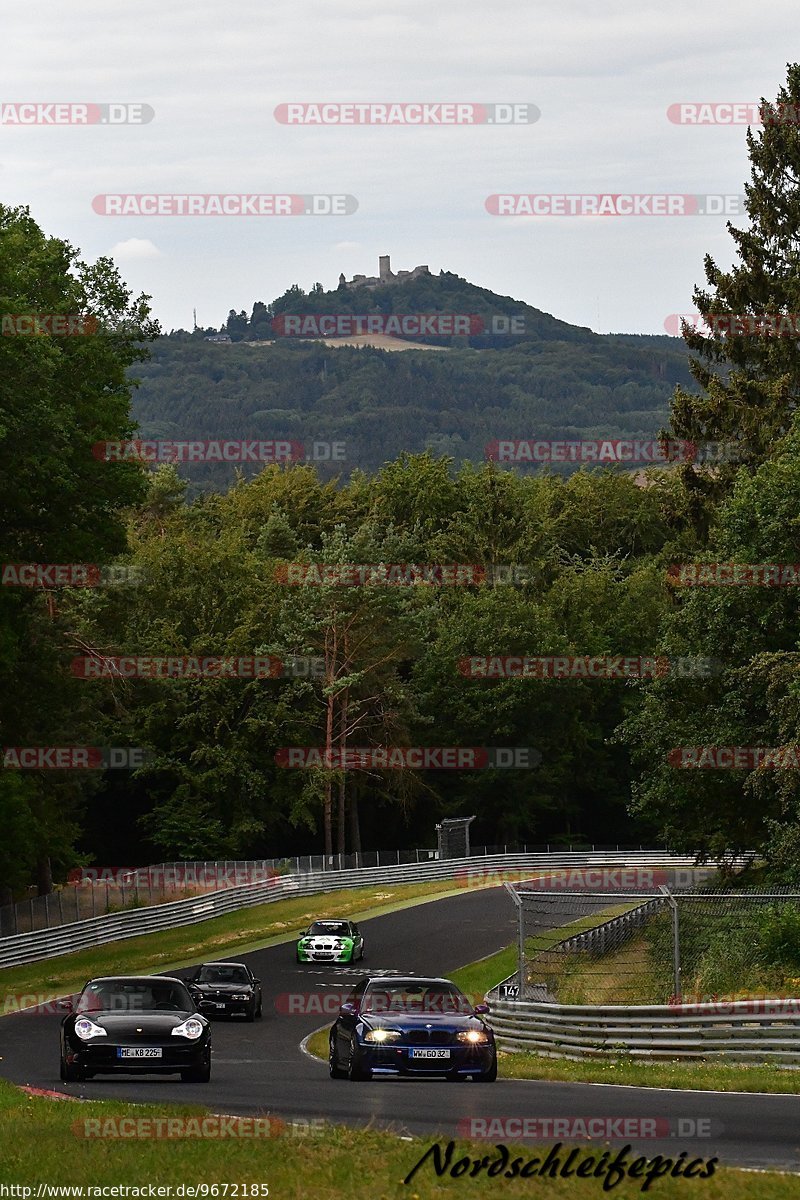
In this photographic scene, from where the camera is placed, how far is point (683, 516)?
180 ft

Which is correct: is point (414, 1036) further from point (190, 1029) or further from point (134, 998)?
point (134, 998)

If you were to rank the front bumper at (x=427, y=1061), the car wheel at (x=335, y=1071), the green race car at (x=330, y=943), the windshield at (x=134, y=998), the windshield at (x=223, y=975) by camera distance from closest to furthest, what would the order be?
the front bumper at (x=427, y=1061) → the windshield at (x=134, y=998) → the car wheel at (x=335, y=1071) → the windshield at (x=223, y=975) → the green race car at (x=330, y=943)

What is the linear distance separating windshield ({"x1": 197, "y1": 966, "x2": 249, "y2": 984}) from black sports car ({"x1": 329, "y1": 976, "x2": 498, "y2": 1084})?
535 inches

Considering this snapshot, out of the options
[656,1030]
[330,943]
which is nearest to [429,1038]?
[656,1030]

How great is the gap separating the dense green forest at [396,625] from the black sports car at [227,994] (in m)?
12.0

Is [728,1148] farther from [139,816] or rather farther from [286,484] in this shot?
[286,484]

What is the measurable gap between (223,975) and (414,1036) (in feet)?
49.8

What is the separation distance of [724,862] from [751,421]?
1374 centimetres

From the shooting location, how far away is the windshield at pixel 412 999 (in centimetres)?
2019

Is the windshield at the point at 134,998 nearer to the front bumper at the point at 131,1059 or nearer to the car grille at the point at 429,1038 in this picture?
the front bumper at the point at 131,1059

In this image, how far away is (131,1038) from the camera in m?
20.0

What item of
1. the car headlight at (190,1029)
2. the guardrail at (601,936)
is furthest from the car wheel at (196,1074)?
the guardrail at (601,936)

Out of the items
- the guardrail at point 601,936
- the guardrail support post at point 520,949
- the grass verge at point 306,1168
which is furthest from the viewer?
the guardrail at point 601,936

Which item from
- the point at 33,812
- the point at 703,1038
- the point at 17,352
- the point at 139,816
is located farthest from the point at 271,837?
the point at 703,1038
